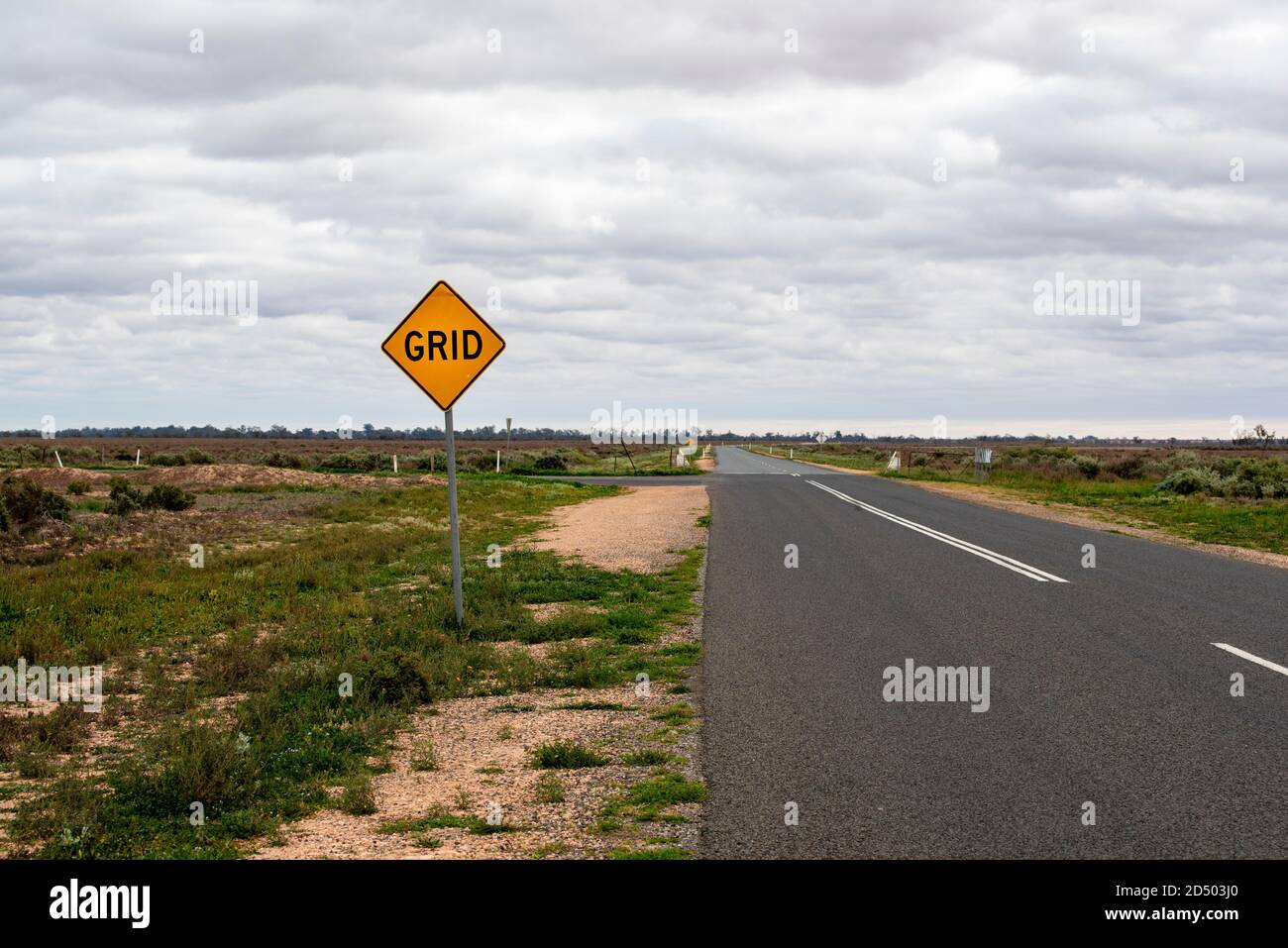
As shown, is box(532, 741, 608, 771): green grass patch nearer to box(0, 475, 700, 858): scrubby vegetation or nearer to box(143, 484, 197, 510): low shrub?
box(0, 475, 700, 858): scrubby vegetation

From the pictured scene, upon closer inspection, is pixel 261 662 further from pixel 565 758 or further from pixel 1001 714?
pixel 1001 714

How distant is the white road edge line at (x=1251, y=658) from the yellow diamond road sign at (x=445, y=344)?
7949 mm

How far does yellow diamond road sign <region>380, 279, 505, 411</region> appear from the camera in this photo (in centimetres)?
1119

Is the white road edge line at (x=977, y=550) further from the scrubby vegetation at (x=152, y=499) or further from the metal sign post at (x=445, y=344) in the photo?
the scrubby vegetation at (x=152, y=499)

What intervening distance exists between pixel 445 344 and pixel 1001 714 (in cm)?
695

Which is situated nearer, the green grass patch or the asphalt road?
the asphalt road

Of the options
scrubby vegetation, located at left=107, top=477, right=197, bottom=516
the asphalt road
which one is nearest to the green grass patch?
the asphalt road

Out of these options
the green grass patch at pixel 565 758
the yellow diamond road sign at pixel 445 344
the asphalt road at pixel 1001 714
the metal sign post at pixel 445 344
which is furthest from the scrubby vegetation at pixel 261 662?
the yellow diamond road sign at pixel 445 344

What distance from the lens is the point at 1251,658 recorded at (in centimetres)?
921

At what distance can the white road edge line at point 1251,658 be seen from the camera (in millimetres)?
8750

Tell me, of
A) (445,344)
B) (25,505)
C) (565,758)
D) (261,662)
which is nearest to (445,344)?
(445,344)

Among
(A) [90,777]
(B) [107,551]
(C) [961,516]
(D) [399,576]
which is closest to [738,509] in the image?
(C) [961,516]

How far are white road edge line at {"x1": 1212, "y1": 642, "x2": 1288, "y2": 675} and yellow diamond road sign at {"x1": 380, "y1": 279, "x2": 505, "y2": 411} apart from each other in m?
7.95
